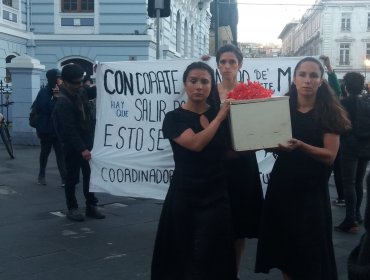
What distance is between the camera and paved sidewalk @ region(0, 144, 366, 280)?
187 inches

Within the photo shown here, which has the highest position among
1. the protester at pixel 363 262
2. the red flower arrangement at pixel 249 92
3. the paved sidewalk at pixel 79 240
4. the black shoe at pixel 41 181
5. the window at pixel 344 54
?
the window at pixel 344 54

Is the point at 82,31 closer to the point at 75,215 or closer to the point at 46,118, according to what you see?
the point at 46,118

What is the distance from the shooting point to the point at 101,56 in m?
22.0

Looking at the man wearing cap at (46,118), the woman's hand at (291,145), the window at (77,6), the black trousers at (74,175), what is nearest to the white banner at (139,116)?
the black trousers at (74,175)

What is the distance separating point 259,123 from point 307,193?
0.63 m

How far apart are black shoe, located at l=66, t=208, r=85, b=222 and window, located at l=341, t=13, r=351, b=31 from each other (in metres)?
72.8

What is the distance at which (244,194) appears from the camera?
13.1 ft

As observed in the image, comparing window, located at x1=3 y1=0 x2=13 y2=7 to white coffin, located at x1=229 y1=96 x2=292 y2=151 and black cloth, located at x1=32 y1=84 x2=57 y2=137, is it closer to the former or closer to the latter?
black cloth, located at x1=32 y1=84 x2=57 y2=137

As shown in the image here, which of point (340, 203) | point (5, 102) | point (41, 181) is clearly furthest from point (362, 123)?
point (5, 102)

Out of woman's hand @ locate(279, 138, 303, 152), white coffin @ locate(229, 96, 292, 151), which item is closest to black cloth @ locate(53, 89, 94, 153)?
white coffin @ locate(229, 96, 292, 151)

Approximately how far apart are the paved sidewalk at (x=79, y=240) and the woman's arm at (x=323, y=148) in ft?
5.11

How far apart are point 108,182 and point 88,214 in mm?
793

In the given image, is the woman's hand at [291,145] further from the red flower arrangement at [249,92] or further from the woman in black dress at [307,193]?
the red flower arrangement at [249,92]

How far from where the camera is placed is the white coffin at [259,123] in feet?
11.0
